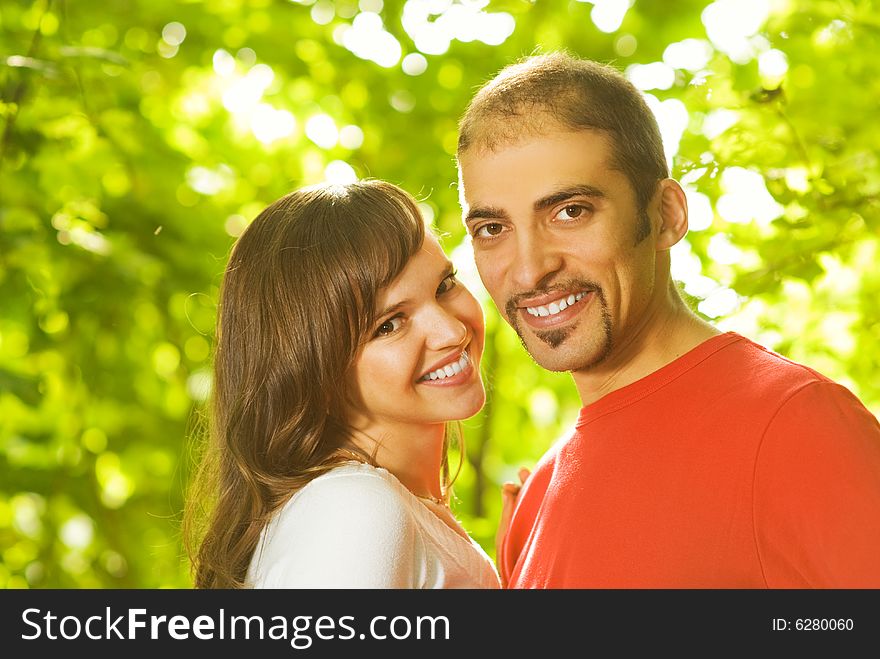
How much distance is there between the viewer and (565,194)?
200cm

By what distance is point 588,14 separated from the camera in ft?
10.2

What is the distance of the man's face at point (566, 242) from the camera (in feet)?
6.63

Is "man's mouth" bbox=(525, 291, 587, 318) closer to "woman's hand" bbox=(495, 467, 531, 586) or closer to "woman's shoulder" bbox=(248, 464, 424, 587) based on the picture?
"woman's shoulder" bbox=(248, 464, 424, 587)

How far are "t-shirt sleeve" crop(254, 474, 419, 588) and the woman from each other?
0.02 meters

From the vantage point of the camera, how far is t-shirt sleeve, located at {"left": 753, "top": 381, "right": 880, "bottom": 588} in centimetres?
155

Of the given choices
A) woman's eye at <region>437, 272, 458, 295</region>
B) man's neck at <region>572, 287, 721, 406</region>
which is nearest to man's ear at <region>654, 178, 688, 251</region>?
man's neck at <region>572, 287, 721, 406</region>

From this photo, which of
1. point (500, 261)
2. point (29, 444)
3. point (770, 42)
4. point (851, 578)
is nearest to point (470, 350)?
point (500, 261)

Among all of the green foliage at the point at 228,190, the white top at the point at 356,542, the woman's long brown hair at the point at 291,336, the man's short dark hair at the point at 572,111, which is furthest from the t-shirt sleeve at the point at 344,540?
the green foliage at the point at 228,190

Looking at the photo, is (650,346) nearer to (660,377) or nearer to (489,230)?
(660,377)

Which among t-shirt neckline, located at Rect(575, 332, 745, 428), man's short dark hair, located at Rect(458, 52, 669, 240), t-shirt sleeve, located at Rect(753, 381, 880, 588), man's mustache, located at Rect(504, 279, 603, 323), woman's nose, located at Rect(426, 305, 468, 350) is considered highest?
man's short dark hair, located at Rect(458, 52, 669, 240)

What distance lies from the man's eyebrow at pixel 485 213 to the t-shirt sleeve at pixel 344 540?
0.58 metres

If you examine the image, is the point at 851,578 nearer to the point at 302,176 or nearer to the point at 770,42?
the point at 770,42

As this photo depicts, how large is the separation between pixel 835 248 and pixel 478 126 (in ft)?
3.31

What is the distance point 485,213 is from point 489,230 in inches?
2.3
